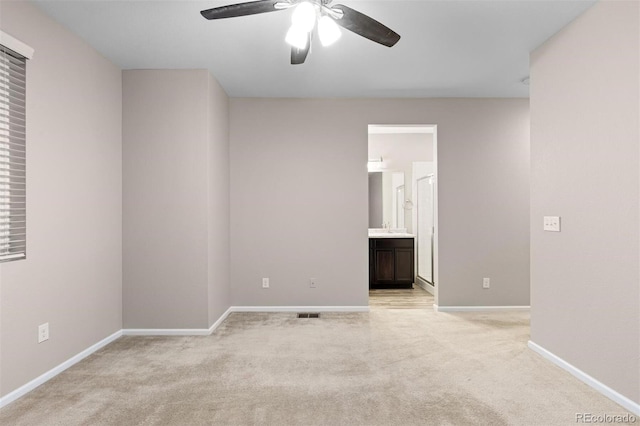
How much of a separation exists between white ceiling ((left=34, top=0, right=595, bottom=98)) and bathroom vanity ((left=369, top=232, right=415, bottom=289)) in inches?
92.7

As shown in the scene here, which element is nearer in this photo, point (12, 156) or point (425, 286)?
point (12, 156)

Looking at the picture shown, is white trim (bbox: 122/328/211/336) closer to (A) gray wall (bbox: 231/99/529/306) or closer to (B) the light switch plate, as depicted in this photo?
(A) gray wall (bbox: 231/99/529/306)

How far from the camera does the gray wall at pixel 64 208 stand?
2496 millimetres

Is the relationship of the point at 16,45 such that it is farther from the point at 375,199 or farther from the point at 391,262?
the point at 391,262

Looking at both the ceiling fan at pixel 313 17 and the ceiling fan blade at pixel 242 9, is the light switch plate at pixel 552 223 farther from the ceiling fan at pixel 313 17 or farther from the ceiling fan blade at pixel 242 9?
the ceiling fan blade at pixel 242 9

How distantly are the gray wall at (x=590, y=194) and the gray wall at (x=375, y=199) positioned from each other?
3.08 metres

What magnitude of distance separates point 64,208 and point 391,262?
4.38 m

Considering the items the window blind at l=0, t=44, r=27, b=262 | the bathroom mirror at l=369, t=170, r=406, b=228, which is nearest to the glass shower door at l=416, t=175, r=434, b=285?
the bathroom mirror at l=369, t=170, r=406, b=228

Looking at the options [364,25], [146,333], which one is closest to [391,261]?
[146,333]

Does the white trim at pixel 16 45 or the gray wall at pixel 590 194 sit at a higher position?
the white trim at pixel 16 45

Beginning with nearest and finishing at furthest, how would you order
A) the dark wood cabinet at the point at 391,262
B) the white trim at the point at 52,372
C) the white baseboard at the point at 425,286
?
the white trim at the point at 52,372
the white baseboard at the point at 425,286
the dark wood cabinet at the point at 391,262

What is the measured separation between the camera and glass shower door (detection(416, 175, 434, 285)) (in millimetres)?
5797

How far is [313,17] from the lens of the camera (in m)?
2.08

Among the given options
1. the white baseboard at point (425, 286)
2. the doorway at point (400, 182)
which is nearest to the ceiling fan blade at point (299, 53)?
the doorway at point (400, 182)
